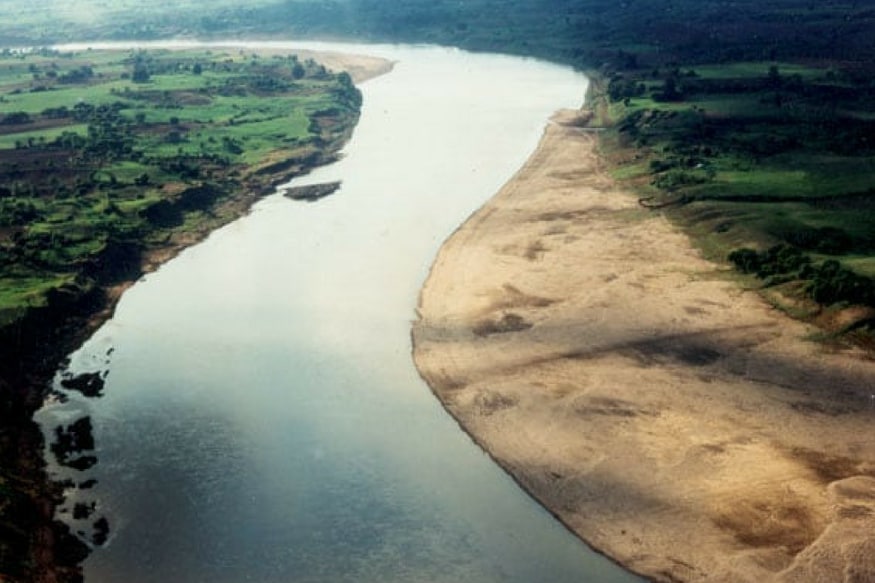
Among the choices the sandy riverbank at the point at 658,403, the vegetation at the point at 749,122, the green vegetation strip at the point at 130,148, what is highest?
the vegetation at the point at 749,122

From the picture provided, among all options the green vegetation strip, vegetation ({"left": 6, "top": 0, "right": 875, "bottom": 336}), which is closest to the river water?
the green vegetation strip

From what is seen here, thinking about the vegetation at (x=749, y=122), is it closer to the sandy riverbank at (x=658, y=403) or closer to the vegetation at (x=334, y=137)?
the vegetation at (x=334, y=137)

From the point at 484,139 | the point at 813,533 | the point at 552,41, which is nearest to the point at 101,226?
the point at 484,139

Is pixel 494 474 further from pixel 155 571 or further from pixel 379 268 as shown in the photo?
pixel 379 268

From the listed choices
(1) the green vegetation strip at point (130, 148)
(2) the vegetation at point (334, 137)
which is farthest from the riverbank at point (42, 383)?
(1) the green vegetation strip at point (130, 148)

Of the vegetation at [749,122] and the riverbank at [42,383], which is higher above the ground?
the vegetation at [749,122]

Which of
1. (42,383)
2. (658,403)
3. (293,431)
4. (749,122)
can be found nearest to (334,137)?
(749,122)
